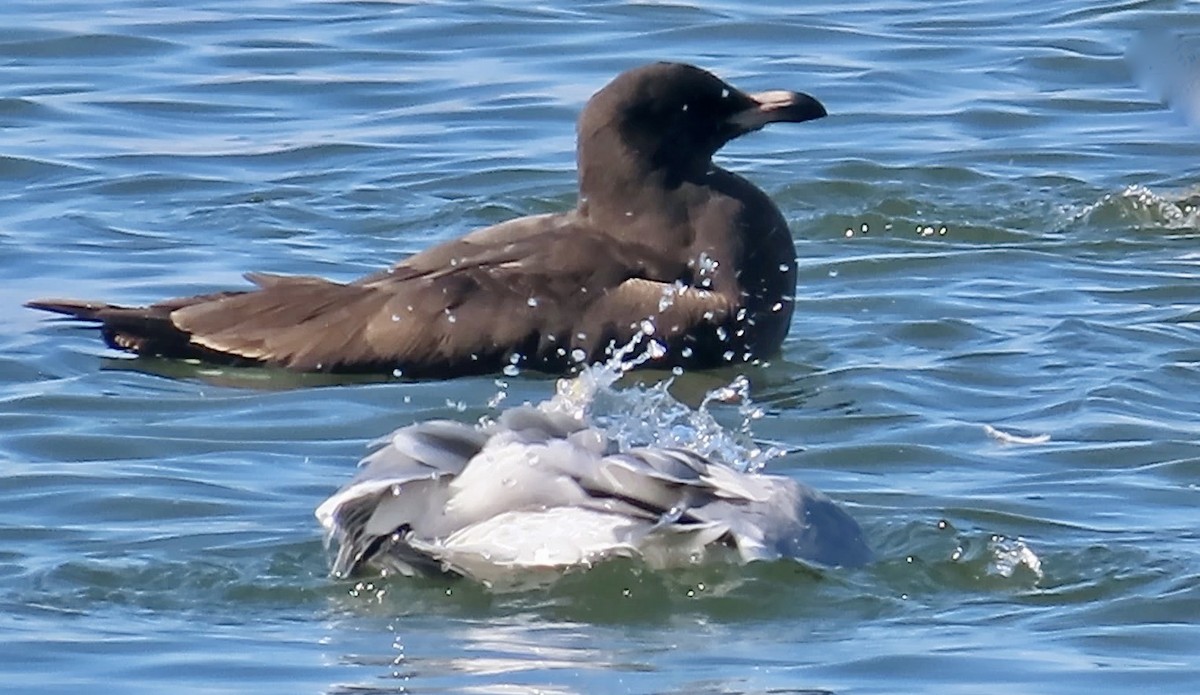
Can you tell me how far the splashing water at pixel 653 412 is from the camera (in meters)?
7.91

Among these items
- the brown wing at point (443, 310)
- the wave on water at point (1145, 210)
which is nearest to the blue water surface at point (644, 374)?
the wave on water at point (1145, 210)

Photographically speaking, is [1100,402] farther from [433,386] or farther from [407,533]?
[407,533]

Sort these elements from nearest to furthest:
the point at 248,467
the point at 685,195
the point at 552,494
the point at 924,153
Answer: the point at 552,494, the point at 248,467, the point at 685,195, the point at 924,153

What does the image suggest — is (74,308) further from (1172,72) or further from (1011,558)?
(1172,72)

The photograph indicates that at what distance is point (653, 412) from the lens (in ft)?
28.4

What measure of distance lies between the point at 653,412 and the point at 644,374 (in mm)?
1144

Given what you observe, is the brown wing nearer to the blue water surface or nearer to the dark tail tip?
the blue water surface

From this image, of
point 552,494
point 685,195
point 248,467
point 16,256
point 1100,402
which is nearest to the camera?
point 552,494

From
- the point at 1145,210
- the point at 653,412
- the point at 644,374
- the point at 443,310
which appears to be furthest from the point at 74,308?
the point at 1145,210

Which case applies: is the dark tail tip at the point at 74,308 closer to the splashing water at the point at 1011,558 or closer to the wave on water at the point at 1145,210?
the splashing water at the point at 1011,558

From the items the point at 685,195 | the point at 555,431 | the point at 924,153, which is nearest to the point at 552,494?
the point at 555,431

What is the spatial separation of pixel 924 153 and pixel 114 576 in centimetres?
633

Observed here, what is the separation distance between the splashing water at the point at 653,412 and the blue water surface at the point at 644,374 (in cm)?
12

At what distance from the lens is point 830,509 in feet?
23.5
